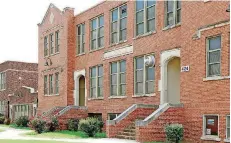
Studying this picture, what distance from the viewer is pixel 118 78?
28.1m

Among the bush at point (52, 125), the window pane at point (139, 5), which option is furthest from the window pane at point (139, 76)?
the bush at point (52, 125)

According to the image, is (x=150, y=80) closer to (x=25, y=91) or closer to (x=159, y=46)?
(x=159, y=46)

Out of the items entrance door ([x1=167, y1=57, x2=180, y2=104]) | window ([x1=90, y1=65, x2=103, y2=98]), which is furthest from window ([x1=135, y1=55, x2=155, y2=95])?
window ([x1=90, y1=65, x2=103, y2=98])

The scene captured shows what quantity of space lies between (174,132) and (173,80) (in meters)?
4.91

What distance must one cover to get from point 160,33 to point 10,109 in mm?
30038

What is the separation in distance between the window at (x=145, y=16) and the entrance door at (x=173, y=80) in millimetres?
2412

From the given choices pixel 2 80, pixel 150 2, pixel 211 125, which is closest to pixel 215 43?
pixel 211 125

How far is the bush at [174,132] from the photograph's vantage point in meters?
19.7

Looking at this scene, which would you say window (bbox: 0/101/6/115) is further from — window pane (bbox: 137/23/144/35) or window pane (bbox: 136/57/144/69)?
window pane (bbox: 137/23/144/35)

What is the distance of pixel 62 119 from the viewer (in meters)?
30.5

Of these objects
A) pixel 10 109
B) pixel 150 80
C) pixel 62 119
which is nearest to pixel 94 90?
pixel 62 119

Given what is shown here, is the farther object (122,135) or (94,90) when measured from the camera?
(94,90)

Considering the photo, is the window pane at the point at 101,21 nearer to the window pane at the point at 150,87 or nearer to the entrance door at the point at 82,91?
the entrance door at the point at 82,91

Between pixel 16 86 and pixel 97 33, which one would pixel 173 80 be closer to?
pixel 97 33
